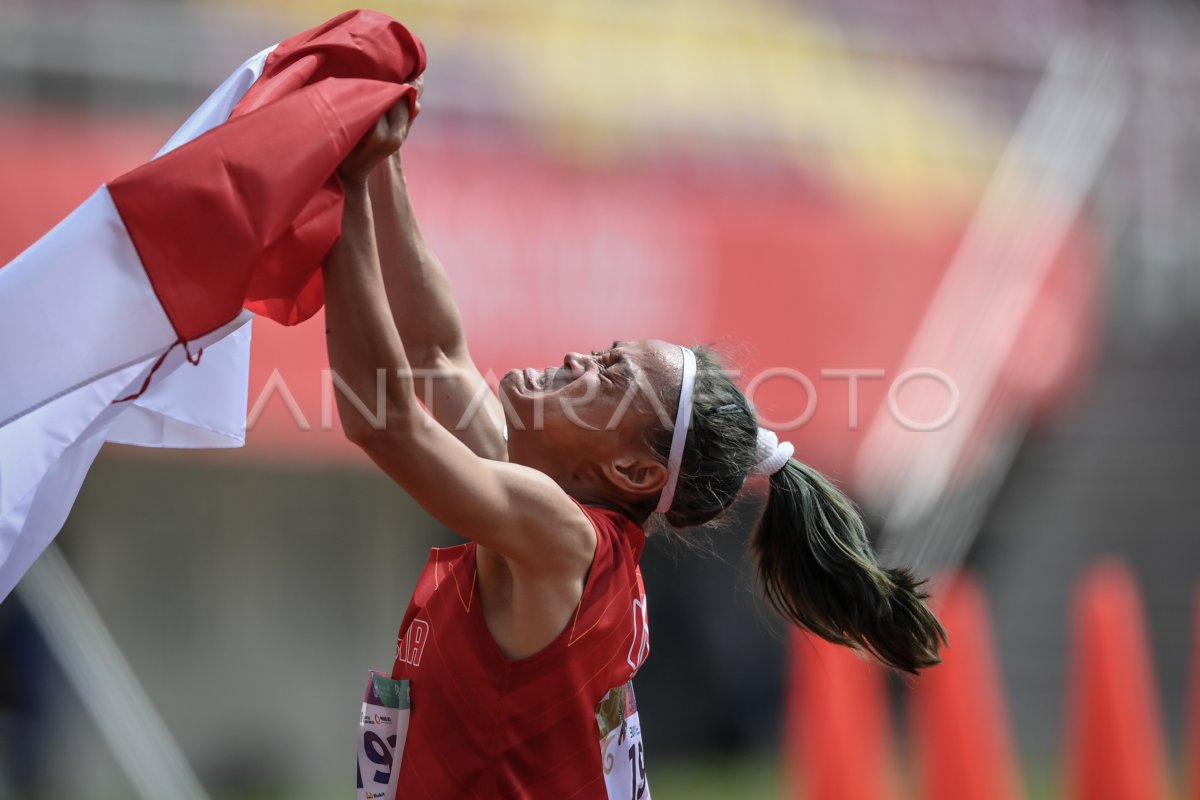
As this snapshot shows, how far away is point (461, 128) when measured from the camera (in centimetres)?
699

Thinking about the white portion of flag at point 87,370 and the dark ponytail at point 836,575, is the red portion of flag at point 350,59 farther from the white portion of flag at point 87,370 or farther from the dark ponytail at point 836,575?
the dark ponytail at point 836,575

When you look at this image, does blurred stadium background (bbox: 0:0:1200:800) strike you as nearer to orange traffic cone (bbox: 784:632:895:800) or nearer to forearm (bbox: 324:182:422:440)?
orange traffic cone (bbox: 784:632:895:800)

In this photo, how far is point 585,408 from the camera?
2.29 metres

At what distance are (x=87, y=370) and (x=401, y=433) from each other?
46 centimetres

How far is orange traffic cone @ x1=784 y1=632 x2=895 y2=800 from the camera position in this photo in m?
5.31

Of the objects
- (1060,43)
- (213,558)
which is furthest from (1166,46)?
(213,558)

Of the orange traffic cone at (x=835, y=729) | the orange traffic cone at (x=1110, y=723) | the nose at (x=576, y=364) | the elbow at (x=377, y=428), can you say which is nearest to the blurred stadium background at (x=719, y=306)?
the orange traffic cone at (x=835, y=729)

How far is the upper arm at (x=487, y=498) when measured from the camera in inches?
71.1

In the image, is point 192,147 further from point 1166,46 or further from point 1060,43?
point 1166,46

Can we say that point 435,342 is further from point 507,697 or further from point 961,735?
point 961,735

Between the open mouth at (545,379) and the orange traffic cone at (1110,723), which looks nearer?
the open mouth at (545,379)

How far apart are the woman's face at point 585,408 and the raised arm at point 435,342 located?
0.23 m

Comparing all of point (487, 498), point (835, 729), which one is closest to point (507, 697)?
point (487, 498)

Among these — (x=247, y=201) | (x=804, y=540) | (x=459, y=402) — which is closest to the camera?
(x=247, y=201)
